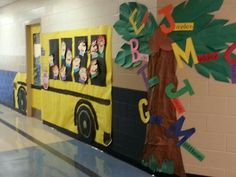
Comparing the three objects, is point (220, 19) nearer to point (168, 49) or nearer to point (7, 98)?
point (168, 49)

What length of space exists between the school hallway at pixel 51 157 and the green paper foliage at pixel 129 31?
4.27 feet

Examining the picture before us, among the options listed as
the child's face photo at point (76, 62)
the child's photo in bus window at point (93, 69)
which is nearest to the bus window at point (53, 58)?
the child's face photo at point (76, 62)

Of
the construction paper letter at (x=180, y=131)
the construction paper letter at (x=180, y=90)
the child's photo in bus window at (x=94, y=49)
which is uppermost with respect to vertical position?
the child's photo in bus window at (x=94, y=49)

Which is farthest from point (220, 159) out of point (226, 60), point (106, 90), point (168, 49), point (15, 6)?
point (15, 6)

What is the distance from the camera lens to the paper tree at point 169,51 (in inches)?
137

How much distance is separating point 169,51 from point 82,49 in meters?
1.95

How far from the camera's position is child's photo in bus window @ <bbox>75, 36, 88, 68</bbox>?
5.28 metres

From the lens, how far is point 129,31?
13.8 feet

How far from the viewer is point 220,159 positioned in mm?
3643

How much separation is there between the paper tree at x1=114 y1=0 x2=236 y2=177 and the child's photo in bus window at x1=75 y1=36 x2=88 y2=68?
3.53ft

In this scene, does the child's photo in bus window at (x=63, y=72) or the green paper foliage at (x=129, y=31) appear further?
the child's photo in bus window at (x=63, y=72)

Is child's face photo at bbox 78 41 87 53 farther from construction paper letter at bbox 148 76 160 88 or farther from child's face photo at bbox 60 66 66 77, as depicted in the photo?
construction paper letter at bbox 148 76 160 88

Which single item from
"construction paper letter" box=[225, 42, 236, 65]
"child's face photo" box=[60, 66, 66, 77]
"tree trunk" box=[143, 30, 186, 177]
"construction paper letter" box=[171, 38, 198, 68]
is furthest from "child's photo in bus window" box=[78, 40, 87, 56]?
"construction paper letter" box=[225, 42, 236, 65]

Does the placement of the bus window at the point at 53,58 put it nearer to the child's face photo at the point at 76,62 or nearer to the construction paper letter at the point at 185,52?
the child's face photo at the point at 76,62
